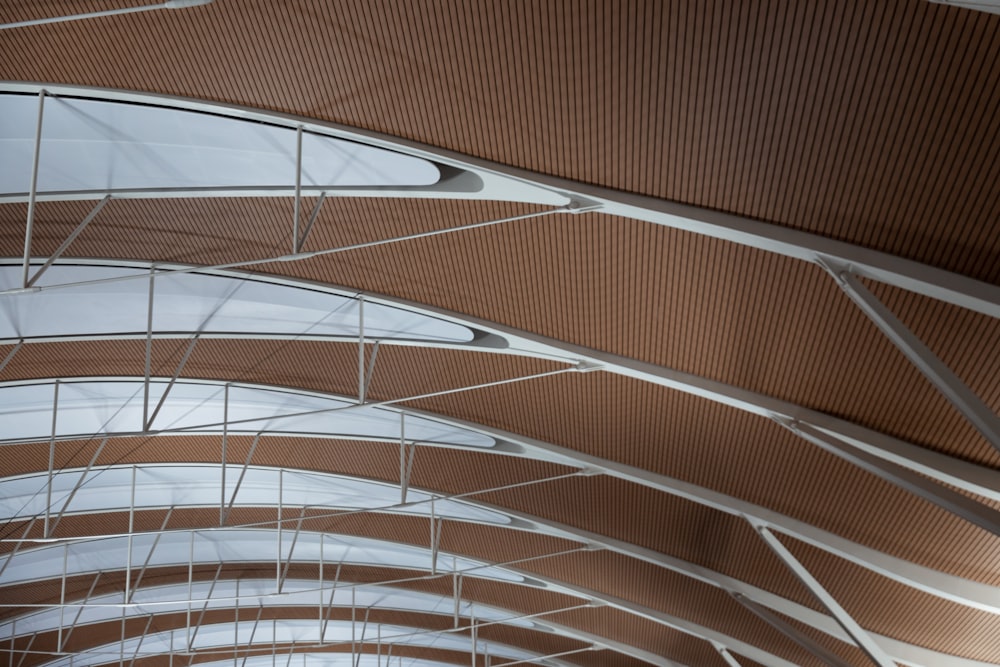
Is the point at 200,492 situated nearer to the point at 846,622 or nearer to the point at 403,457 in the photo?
the point at 403,457

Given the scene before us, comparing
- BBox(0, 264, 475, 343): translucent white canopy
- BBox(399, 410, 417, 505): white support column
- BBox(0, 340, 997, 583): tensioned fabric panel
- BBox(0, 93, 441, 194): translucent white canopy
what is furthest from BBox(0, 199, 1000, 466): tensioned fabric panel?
BBox(399, 410, 417, 505): white support column

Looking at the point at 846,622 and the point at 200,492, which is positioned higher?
the point at 846,622

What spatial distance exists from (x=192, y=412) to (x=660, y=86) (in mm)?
25819

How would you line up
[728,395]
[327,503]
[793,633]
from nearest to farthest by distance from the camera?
[728,395] → [793,633] → [327,503]

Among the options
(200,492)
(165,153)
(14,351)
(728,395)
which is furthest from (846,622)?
(200,492)

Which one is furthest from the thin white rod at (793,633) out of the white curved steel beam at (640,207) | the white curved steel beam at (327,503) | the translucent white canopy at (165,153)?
the translucent white canopy at (165,153)

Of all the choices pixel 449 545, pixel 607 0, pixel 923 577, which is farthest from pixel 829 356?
pixel 449 545

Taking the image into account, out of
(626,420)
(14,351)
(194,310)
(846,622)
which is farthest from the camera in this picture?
(14,351)

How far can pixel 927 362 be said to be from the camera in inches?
679

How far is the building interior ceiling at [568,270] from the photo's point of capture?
17281 millimetres

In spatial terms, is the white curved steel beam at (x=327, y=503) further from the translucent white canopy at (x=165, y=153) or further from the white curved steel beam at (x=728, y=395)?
the translucent white canopy at (x=165, y=153)

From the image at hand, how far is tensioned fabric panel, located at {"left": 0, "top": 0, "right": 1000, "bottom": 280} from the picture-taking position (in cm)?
1593

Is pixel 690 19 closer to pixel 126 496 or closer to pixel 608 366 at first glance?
pixel 608 366

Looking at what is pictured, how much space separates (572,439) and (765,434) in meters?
7.13
